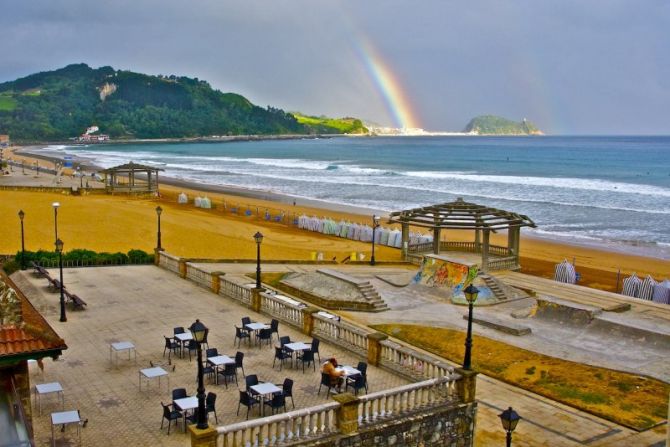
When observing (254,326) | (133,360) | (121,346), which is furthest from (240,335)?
(121,346)

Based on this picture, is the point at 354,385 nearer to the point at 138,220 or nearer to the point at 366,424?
the point at 366,424

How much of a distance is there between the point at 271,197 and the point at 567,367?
5692 cm

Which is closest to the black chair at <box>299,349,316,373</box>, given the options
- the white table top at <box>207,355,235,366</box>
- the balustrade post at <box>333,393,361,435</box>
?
the white table top at <box>207,355,235,366</box>

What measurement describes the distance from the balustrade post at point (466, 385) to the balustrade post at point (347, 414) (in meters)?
2.89

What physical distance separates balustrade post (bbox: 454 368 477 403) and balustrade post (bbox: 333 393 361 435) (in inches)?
114

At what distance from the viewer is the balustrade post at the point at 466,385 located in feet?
46.1

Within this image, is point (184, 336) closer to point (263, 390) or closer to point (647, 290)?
point (263, 390)

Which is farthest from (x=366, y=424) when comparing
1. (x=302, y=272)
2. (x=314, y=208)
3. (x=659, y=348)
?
(x=314, y=208)

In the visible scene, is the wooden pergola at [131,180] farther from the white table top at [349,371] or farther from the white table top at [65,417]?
the white table top at [65,417]

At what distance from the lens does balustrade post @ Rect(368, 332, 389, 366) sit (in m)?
16.5

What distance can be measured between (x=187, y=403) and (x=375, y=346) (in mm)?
5553

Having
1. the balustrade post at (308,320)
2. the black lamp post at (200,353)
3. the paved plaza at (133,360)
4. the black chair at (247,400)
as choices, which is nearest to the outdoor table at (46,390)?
the paved plaza at (133,360)

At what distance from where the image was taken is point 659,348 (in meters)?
20.9

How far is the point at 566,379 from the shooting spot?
18109 millimetres
